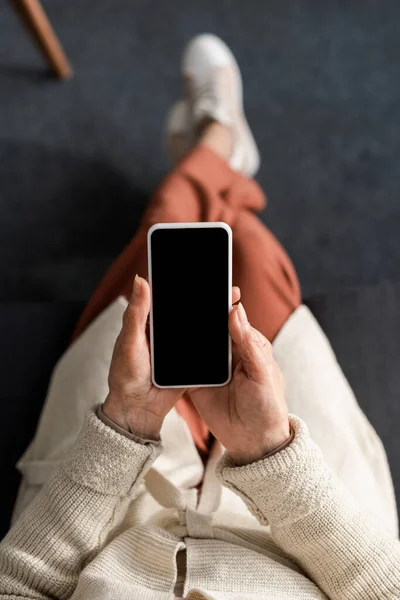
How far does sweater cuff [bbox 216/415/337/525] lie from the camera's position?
26.1 inches

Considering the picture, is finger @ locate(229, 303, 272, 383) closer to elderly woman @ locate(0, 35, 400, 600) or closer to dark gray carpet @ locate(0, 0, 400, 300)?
elderly woman @ locate(0, 35, 400, 600)

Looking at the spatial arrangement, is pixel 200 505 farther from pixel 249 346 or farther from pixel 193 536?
pixel 249 346

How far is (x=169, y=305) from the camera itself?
658mm

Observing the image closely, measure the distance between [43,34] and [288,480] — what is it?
1.09 meters

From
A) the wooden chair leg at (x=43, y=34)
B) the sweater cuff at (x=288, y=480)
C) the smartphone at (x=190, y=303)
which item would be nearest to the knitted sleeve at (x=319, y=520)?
the sweater cuff at (x=288, y=480)

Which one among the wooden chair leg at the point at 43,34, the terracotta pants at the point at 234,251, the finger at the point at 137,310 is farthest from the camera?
the wooden chair leg at the point at 43,34

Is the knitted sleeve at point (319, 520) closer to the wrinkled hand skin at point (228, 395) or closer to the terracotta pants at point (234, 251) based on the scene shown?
the wrinkled hand skin at point (228, 395)

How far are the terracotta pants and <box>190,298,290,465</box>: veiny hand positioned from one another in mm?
179

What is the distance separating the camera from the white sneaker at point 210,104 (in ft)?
4.28

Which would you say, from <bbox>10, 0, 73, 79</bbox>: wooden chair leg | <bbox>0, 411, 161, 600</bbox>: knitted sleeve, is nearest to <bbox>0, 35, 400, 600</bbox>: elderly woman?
<bbox>0, 411, 161, 600</bbox>: knitted sleeve

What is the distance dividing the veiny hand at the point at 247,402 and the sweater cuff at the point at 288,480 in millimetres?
19

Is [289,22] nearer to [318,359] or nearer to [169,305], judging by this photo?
[318,359]

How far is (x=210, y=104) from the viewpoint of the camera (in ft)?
4.29

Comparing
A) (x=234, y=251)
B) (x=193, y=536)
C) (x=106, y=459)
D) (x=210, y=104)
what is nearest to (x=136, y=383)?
(x=106, y=459)
